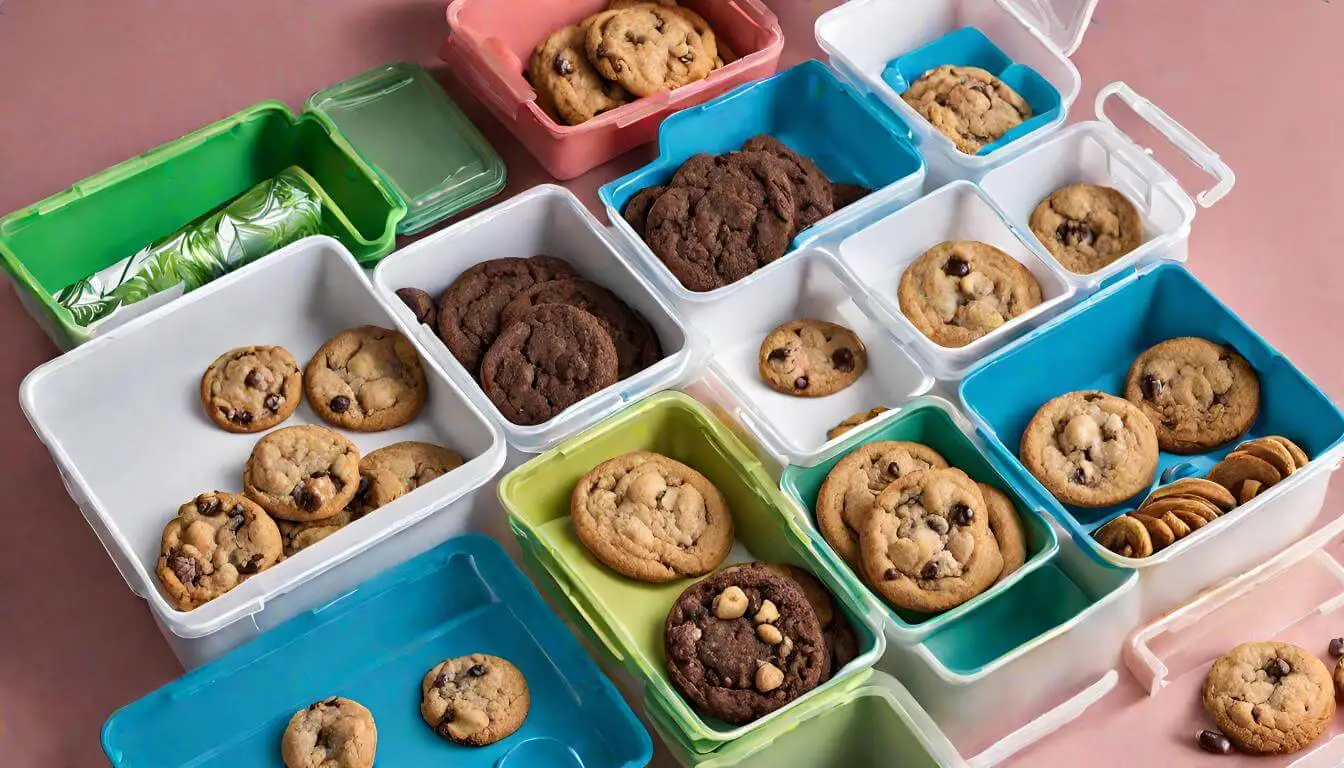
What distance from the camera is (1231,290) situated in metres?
3.16

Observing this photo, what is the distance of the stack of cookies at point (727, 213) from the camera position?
2912 millimetres

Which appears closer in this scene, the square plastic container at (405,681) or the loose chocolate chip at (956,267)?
the square plastic container at (405,681)

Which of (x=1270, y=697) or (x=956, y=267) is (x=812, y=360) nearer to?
(x=956, y=267)

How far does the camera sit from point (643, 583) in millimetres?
2627

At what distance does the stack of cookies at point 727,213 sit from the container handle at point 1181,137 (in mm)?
652

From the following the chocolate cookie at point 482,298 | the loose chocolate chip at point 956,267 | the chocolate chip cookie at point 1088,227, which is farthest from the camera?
the chocolate chip cookie at point 1088,227

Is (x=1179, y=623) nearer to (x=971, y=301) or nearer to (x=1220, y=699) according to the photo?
(x=1220, y=699)

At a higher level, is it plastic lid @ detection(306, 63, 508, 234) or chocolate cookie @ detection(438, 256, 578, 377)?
plastic lid @ detection(306, 63, 508, 234)

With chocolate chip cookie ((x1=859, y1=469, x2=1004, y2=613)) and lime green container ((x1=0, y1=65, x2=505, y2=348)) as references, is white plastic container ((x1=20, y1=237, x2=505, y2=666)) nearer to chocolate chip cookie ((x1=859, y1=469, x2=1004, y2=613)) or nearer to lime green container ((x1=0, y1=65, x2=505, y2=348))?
lime green container ((x1=0, y1=65, x2=505, y2=348))

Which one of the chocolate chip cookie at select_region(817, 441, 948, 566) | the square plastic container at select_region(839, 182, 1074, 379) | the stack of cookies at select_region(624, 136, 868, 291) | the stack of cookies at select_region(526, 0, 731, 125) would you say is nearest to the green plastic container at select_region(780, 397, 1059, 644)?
the chocolate chip cookie at select_region(817, 441, 948, 566)

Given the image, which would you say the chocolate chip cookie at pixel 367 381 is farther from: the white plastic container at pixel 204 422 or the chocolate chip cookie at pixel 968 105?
the chocolate chip cookie at pixel 968 105

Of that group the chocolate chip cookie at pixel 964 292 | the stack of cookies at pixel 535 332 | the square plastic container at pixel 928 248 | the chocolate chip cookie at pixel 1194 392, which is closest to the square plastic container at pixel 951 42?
the square plastic container at pixel 928 248

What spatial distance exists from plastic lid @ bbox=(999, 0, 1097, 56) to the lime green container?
3.98 feet

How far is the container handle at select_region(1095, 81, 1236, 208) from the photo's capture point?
307 centimetres
